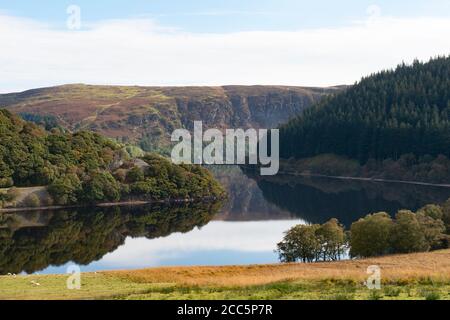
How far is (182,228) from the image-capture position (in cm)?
11594

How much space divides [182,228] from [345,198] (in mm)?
55912

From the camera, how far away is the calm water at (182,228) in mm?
86688

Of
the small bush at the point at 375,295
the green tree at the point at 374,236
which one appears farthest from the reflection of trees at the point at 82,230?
the small bush at the point at 375,295

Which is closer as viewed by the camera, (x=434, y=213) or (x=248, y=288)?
(x=248, y=288)

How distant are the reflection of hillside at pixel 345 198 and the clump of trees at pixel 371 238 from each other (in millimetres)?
40464

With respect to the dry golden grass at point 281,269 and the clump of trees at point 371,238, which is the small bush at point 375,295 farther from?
the clump of trees at point 371,238

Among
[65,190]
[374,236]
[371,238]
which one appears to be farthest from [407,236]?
[65,190]

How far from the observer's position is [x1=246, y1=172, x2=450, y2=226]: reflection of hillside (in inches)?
5202

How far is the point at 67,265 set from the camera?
83750 millimetres

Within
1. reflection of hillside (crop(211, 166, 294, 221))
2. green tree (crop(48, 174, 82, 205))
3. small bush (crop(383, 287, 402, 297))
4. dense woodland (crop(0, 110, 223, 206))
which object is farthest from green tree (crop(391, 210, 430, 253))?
green tree (crop(48, 174, 82, 205))

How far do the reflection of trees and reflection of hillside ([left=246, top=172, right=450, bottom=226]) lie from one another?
21281 millimetres

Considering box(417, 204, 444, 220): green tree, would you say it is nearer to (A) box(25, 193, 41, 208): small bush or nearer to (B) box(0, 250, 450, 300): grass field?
(B) box(0, 250, 450, 300): grass field

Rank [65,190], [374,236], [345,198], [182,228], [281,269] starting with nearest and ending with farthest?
[281,269]
[374,236]
[182,228]
[65,190]
[345,198]

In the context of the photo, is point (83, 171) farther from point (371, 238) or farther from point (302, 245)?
point (371, 238)
